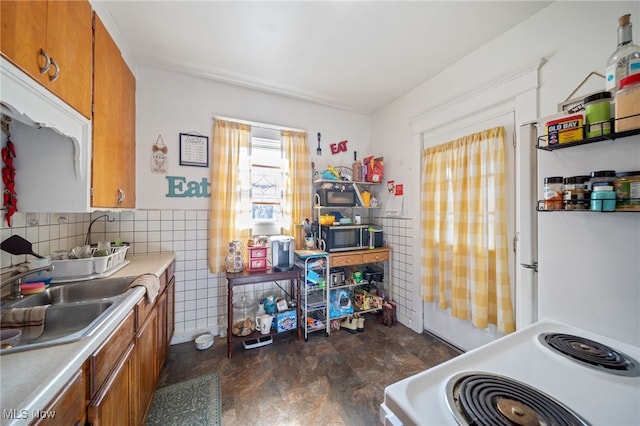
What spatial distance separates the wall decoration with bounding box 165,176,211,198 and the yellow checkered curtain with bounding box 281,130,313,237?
33.9 inches

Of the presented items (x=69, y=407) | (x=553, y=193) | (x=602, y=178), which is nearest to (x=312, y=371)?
(x=69, y=407)

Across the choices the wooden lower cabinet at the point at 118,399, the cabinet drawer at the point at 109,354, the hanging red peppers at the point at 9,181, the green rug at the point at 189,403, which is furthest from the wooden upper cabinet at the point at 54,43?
the green rug at the point at 189,403

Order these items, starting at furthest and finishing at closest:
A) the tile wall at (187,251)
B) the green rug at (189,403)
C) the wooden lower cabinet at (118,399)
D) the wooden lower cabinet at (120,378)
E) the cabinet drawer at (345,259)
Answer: the cabinet drawer at (345,259)
the tile wall at (187,251)
the green rug at (189,403)
the wooden lower cabinet at (118,399)
the wooden lower cabinet at (120,378)

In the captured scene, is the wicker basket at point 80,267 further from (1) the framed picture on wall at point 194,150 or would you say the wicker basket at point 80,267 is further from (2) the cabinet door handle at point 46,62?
(1) the framed picture on wall at point 194,150

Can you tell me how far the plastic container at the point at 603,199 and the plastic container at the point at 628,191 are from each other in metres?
0.02

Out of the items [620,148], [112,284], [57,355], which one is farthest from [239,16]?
[620,148]

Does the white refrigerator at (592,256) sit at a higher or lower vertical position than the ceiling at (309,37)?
lower

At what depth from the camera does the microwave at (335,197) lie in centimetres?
276

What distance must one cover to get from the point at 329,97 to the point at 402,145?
1079 millimetres

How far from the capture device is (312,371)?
1933mm

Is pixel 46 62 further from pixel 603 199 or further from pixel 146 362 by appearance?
pixel 603 199

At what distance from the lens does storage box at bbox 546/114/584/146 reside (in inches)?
36.1

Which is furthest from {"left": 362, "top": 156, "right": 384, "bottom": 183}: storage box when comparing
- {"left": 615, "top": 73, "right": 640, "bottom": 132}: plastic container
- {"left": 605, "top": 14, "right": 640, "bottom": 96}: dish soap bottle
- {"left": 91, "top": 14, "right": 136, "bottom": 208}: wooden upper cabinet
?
{"left": 91, "top": 14, "right": 136, "bottom": 208}: wooden upper cabinet

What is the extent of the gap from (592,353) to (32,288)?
240 centimetres
